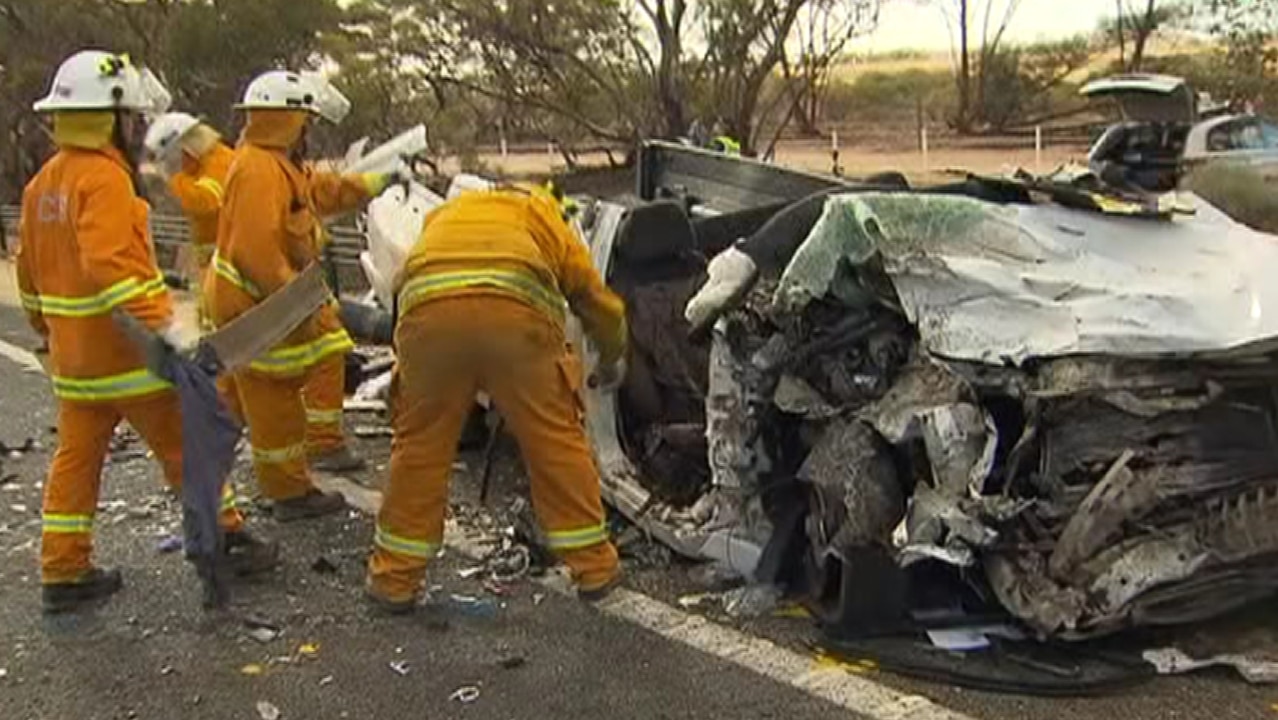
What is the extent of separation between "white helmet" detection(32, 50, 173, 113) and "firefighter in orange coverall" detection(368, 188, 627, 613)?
115 centimetres

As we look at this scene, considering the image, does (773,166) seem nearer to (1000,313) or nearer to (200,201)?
(1000,313)

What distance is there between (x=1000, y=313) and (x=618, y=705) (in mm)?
1524

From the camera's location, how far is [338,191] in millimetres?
6129

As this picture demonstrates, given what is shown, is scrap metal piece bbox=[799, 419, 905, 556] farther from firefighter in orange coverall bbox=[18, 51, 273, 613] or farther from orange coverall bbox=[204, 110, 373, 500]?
orange coverall bbox=[204, 110, 373, 500]

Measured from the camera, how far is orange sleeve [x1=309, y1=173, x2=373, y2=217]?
6.12 metres

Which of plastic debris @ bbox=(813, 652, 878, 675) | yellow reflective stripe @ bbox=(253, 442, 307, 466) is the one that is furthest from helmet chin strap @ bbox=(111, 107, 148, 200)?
plastic debris @ bbox=(813, 652, 878, 675)

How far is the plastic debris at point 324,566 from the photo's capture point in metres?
5.25

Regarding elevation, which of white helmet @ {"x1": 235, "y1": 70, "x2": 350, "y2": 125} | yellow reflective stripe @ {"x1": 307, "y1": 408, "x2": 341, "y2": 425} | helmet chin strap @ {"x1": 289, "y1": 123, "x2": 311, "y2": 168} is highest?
white helmet @ {"x1": 235, "y1": 70, "x2": 350, "y2": 125}

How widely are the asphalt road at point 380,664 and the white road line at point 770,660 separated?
42mm

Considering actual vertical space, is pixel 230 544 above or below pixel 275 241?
below

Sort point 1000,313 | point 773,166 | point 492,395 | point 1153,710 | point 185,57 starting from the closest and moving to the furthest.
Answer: point 1153,710 → point 1000,313 → point 492,395 → point 773,166 → point 185,57

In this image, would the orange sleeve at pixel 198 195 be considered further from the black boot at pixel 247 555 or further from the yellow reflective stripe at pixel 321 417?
→ the black boot at pixel 247 555

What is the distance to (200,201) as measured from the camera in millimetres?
6613

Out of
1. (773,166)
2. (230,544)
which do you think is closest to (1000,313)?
(773,166)
